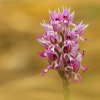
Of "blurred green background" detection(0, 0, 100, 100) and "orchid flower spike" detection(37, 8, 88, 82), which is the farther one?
"blurred green background" detection(0, 0, 100, 100)

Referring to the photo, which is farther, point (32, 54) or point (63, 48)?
point (32, 54)

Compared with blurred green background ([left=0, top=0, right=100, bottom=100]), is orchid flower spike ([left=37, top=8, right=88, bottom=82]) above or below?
below

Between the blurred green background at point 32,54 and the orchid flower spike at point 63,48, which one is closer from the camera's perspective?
the orchid flower spike at point 63,48

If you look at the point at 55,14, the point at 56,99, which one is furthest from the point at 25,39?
the point at 55,14

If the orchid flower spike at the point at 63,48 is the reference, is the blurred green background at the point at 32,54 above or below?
above

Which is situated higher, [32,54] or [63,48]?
[32,54]
